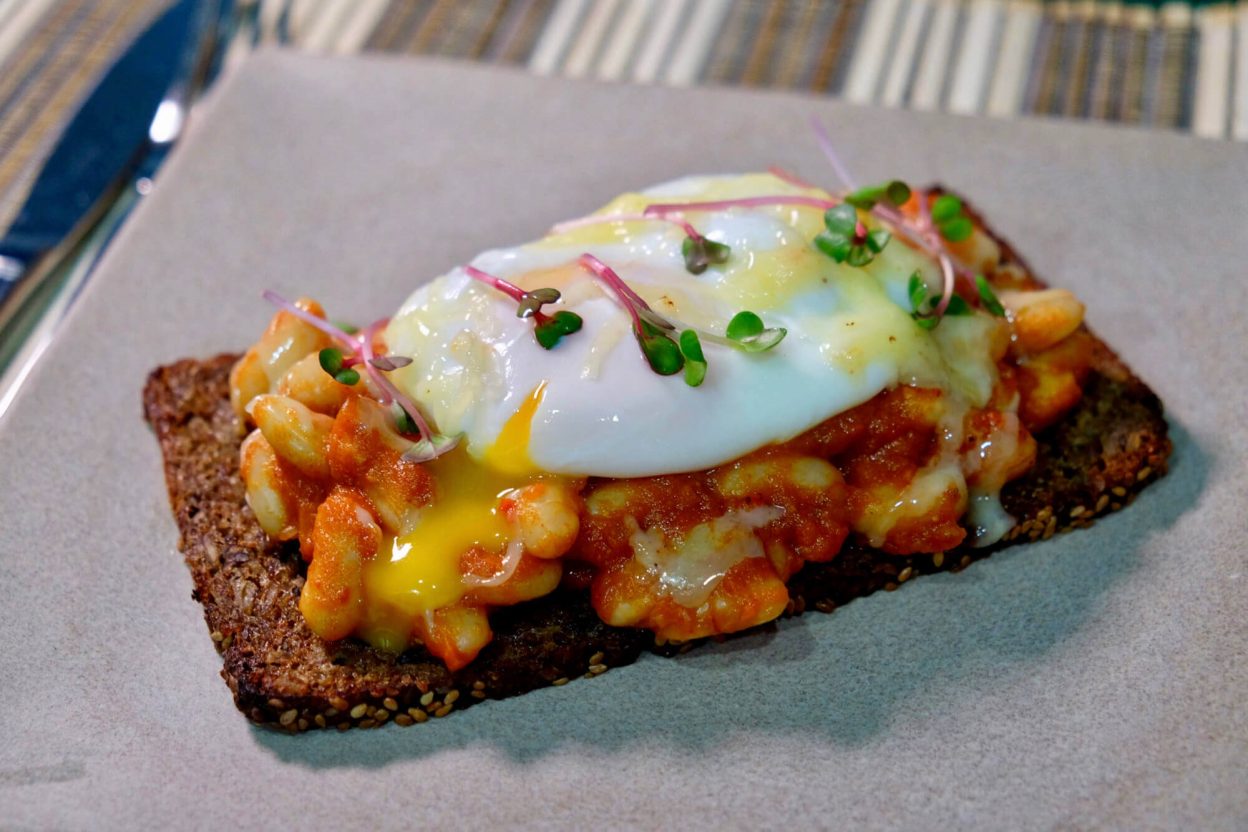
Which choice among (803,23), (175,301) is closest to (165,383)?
(175,301)

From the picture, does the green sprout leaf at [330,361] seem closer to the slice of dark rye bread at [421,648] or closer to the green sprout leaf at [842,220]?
the slice of dark rye bread at [421,648]

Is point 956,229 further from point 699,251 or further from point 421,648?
point 421,648

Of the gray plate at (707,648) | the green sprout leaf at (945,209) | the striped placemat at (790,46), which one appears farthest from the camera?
the striped placemat at (790,46)

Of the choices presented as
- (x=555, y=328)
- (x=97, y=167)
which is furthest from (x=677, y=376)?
(x=97, y=167)

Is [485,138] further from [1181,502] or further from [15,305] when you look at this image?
[1181,502]

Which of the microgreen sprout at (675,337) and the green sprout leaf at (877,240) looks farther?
the green sprout leaf at (877,240)

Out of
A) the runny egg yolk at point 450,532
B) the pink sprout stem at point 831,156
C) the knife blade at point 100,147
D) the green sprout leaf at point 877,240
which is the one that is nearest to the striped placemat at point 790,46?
the knife blade at point 100,147

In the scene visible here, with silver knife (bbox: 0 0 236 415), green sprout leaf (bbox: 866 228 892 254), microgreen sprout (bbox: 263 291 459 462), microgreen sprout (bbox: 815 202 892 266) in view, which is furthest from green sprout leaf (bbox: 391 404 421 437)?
silver knife (bbox: 0 0 236 415)

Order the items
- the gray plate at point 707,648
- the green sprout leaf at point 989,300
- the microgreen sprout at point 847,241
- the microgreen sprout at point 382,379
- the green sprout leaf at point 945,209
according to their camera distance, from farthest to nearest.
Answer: the green sprout leaf at point 945,209, the green sprout leaf at point 989,300, the microgreen sprout at point 847,241, the microgreen sprout at point 382,379, the gray plate at point 707,648

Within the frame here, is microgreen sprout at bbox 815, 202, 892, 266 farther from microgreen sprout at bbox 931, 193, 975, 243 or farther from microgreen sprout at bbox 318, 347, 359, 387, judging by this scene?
microgreen sprout at bbox 318, 347, 359, 387
